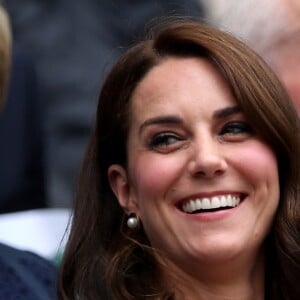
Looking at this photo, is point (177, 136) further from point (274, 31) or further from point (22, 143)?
point (22, 143)

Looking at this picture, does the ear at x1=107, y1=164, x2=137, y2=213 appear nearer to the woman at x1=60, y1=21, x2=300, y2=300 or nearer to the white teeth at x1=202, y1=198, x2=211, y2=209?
the woman at x1=60, y1=21, x2=300, y2=300

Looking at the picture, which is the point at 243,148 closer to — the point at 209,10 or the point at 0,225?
the point at 0,225

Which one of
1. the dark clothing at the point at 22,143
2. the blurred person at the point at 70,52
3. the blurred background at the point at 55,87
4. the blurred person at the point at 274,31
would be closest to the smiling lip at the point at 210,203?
the blurred person at the point at 274,31

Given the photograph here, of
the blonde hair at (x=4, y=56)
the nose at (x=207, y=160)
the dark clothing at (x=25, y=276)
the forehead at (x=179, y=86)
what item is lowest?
the dark clothing at (x=25, y=276)

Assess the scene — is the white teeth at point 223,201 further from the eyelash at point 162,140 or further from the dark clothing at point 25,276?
the dark clothing at point 25,276

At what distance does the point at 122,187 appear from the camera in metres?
3.03

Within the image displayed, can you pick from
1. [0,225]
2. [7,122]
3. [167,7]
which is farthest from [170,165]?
[167,7]

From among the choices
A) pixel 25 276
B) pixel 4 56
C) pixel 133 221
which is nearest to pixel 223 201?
pixel 133 221

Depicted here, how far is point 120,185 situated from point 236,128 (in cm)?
33

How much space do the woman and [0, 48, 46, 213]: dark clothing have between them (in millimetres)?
1412

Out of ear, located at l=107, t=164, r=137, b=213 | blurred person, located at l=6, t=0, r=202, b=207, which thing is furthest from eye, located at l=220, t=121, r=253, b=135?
blurred person, located at l=6, t=0, r=202, b=207

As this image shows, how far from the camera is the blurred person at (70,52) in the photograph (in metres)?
4.87

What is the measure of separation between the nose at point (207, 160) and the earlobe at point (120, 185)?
218mm

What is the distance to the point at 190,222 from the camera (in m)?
2.88
